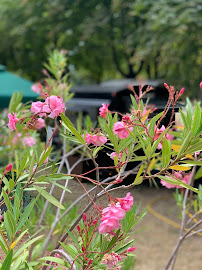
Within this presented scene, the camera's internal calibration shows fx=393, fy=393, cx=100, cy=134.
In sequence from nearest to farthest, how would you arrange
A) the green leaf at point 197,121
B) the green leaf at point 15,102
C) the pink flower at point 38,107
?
the green leaf at point 197,121 → the pink flower at point 38,107 → the green leaf at point 15,102

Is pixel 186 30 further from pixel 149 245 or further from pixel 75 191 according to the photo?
pixel 75 191

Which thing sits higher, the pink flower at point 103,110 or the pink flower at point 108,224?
the pink flower at point 103,110

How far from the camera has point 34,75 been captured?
1268cm

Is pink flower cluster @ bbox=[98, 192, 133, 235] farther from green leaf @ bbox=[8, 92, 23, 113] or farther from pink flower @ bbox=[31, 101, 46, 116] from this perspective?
green leaf @ bbox=[8, 92, 23, 113]

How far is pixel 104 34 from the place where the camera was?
37.0ft

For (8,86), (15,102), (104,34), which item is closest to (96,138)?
(15,102)

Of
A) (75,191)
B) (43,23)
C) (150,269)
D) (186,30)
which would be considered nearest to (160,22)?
(186,30)

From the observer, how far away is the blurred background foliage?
28.1 ft

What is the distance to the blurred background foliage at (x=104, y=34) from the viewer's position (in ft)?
28.1

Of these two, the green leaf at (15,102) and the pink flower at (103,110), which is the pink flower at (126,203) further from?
the green leaf at (15,102)

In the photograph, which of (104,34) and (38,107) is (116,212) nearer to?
(38,107)

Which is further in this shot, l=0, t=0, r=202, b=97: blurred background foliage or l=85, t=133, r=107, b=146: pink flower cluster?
l=0, t=0, r=202, b=97: blurred background foliage

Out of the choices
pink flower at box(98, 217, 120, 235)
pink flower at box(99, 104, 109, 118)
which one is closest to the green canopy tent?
pink flower at box(99, 104, 109, 118)

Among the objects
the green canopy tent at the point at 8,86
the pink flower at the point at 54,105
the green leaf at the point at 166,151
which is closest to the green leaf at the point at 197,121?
the green leaf at the point at 166,151
